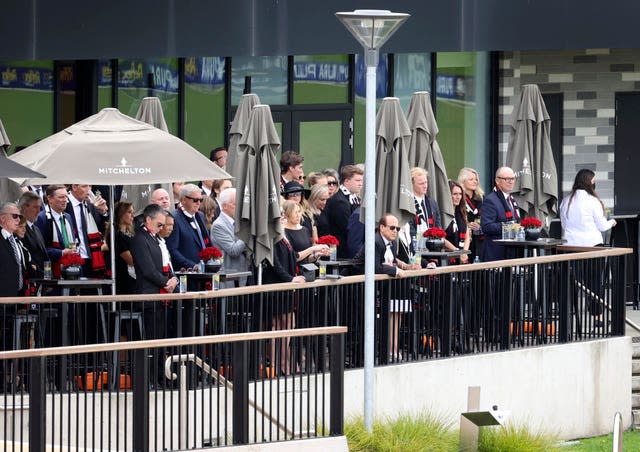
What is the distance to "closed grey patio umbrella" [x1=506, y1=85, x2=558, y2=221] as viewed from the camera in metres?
20.4

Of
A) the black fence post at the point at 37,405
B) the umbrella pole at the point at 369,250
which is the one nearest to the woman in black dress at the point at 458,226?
the umbrella pole at the point at 369,250

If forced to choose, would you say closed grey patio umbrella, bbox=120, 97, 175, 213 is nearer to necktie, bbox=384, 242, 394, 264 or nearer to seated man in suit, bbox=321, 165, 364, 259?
seated man in suit, bbox=321, 165, 364, 259

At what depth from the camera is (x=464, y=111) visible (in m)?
25.6

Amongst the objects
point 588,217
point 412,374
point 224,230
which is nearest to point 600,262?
point 588,217

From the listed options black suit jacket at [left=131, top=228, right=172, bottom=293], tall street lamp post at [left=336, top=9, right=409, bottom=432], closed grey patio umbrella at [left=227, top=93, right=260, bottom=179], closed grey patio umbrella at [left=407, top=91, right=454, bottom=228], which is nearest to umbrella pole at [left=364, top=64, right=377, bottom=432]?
tall street lamp post at [left=336, top=9, right=409, bottom=432]

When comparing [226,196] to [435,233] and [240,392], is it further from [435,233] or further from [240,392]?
[240,392]

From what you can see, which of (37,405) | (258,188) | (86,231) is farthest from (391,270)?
(37,405)

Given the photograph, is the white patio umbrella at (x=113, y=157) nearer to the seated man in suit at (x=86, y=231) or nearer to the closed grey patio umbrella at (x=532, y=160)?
the seated man in suit at (x=86, y=231)

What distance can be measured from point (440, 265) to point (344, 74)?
7.46 m

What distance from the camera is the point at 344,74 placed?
2491 cm

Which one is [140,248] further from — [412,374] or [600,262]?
[600,262]

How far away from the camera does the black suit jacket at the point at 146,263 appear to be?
15172mm

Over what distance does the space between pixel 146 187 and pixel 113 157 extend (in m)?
3.36

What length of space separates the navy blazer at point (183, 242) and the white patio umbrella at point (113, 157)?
2.40ft
